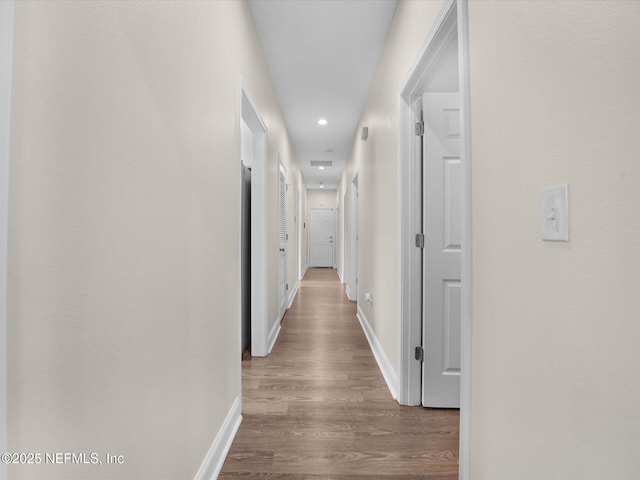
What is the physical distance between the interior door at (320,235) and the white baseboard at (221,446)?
29.3ft

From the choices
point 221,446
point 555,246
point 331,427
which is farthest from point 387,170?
point 221,446

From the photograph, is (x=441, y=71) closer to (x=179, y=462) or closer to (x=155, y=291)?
(x=155, y=291)

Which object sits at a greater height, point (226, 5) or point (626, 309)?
point (226, 5)

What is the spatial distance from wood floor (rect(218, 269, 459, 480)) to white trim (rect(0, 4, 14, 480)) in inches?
49.6

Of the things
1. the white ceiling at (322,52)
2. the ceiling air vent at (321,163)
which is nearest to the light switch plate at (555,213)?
the white ceiling at (322,52)

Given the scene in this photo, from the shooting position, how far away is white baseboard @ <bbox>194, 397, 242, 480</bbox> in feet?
4.61

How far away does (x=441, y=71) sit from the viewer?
1.92 meters

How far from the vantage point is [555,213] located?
30.4 inches

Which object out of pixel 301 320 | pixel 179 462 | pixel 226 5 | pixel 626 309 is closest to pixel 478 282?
pixel 626 309

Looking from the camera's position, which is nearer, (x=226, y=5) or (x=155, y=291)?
(x=155, y=291)

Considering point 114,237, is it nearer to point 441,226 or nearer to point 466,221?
point 466,221

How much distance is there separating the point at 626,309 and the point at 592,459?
0.33 m

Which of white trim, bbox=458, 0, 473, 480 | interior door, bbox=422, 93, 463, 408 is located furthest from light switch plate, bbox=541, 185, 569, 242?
interior door, bbox=422, 93, 463, 408

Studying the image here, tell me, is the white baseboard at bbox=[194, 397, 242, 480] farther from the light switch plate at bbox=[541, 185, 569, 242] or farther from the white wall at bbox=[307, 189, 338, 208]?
the white wall at bbox=[307, 189, 338, 208]
